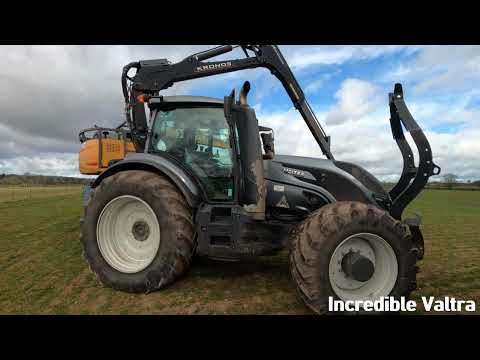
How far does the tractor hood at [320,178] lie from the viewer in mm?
3828

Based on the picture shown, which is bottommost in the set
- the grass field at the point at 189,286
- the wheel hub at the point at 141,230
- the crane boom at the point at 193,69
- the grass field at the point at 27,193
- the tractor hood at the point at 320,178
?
the grass field at the point at 189,286

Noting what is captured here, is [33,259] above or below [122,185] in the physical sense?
below

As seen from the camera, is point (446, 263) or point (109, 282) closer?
point (109, 282)

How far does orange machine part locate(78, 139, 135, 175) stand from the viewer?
6883mm

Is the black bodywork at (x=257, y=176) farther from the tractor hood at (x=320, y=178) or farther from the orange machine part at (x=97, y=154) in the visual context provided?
the orange machine part at (x=97, y=154)

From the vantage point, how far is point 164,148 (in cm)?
404

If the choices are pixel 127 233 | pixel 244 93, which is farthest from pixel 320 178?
pixel 127 233

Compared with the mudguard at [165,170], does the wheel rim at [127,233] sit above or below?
below

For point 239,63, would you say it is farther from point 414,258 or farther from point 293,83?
point 414,258

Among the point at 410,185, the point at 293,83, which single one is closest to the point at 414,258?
the point at 410,185

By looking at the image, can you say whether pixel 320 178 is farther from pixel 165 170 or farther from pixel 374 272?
pixel 165 170

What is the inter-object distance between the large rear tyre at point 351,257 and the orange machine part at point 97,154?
5103 mm

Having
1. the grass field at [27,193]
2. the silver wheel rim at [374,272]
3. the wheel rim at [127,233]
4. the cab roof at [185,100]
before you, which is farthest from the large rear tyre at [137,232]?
the grass field at [27,193]

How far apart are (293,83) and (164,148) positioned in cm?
215
